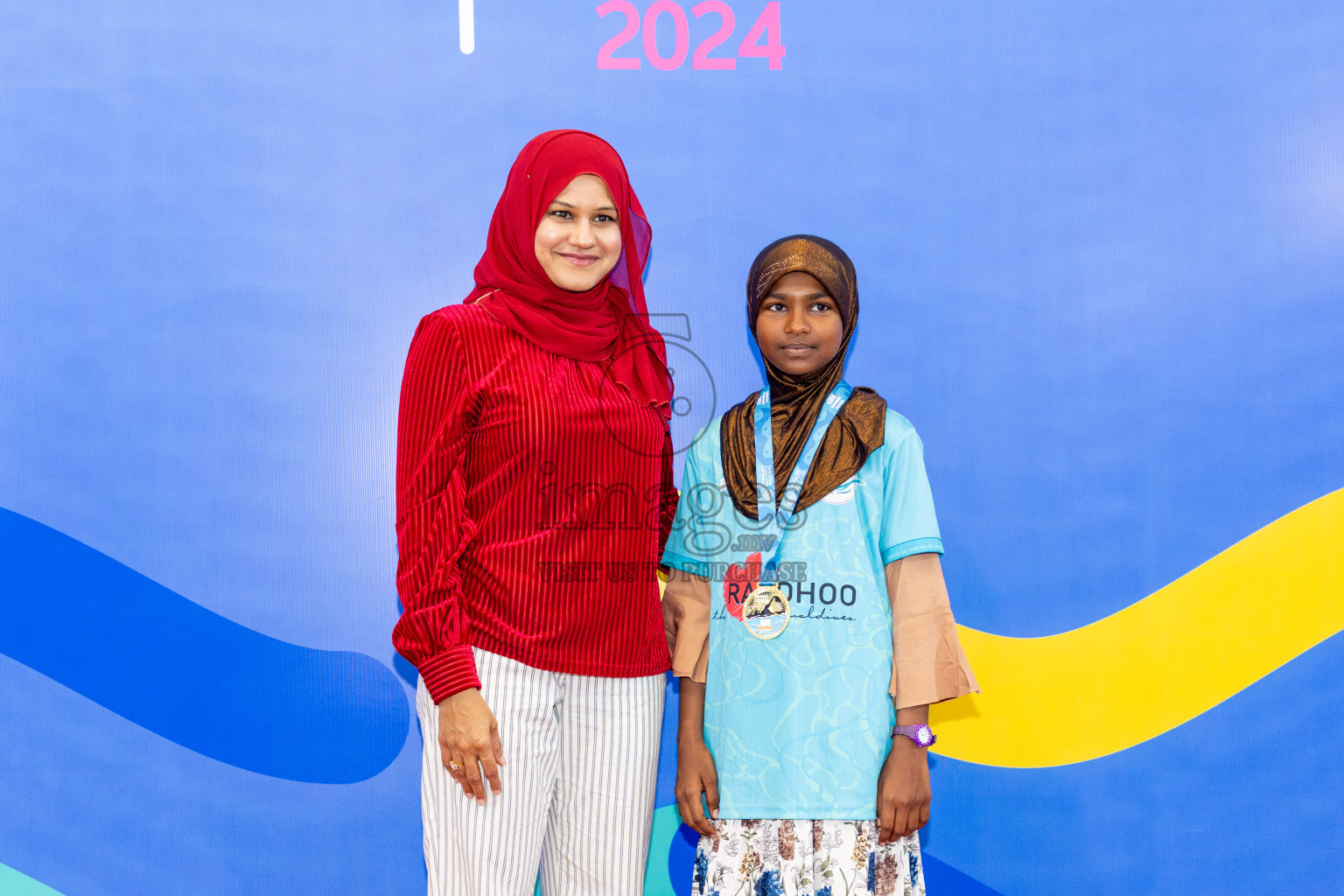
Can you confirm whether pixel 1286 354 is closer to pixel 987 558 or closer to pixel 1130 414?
pixel 1130 414

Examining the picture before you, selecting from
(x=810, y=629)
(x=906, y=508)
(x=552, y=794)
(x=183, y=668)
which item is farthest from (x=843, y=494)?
(x=183, y=668)

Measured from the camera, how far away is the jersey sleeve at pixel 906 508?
65.3 inches

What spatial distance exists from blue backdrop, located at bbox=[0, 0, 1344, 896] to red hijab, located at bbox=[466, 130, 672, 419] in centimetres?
58

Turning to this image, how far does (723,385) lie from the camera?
2.26m

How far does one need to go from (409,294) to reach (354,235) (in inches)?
Result: 7.5

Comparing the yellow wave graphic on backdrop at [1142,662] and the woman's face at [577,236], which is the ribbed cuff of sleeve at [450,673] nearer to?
the woman's face at [577,236]

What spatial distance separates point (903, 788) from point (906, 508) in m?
0.48

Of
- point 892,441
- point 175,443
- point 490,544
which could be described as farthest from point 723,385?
point 175,443

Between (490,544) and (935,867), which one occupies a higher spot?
(490,544)

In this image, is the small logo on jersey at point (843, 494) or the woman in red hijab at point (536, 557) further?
the small logo on jersey at point (843, 494)

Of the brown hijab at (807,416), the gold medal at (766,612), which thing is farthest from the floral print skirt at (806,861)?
the brown hijab at (807,416)

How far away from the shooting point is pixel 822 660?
1659mm

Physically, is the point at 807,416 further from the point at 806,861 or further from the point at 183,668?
the point at 183,668

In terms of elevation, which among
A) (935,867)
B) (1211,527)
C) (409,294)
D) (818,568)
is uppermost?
(409,294)
